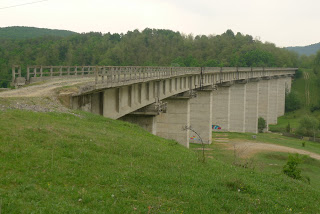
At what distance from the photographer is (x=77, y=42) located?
133625 mm

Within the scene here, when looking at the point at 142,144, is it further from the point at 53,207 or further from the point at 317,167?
the point at 317,167

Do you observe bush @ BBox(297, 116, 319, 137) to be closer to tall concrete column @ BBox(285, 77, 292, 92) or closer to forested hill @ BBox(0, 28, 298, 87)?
tall concrete column @ BBox(285, 77, 292, 92)

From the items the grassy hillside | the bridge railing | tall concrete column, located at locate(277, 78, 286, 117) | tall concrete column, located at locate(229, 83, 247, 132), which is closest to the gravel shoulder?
the grassy hillside

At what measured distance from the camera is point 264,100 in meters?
87.9

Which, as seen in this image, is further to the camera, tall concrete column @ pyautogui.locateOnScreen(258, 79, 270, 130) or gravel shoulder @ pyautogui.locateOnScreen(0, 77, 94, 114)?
tall concrete column @ pyautogui.locateOnScreen(258, 79, 270, 130)

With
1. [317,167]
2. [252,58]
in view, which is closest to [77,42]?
[252,58]

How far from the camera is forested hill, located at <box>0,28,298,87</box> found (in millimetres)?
97825

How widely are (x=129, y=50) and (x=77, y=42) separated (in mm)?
17896

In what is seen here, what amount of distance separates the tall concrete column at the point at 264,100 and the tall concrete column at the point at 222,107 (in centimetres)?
2185

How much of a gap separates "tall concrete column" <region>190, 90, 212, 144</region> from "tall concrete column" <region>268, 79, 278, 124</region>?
145 ft

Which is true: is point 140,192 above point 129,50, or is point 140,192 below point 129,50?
below

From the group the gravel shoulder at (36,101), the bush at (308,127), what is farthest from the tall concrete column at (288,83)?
the gravel shoulder at (36,101)

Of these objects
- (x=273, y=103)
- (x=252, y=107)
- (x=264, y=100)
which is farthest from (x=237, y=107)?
(x=273, y=103)

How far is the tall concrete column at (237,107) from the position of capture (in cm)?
7081
